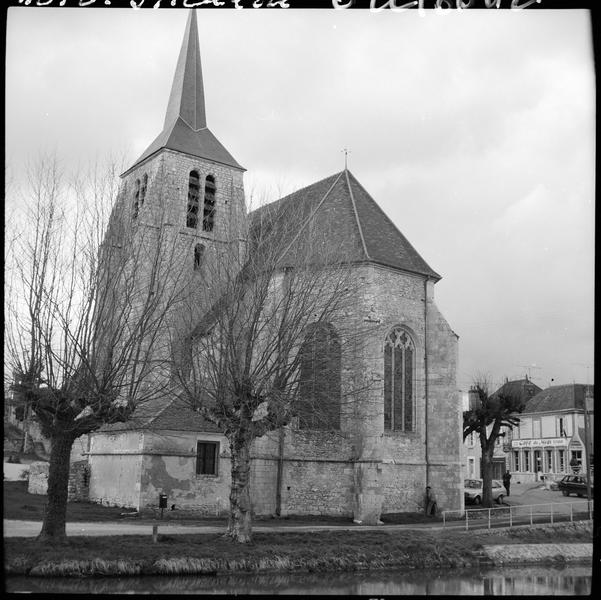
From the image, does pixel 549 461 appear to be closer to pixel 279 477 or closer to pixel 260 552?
pixel 279 477

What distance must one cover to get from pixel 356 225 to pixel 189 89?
43.3 feet

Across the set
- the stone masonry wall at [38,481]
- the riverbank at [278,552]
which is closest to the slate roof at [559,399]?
the riverbank at [278,552]

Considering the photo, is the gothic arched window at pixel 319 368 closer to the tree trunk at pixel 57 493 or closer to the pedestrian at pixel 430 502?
the pedestrian at pixel 430 502

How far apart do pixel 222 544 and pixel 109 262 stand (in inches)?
254

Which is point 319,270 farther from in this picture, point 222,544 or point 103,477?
point 103,477

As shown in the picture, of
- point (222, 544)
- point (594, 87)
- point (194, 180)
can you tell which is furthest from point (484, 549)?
point (194, 180)

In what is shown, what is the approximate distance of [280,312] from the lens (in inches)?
711

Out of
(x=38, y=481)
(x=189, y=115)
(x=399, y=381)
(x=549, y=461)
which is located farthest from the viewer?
(x=549, y=461)

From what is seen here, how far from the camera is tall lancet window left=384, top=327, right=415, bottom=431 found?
80.9ft

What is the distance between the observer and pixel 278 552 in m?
14.4

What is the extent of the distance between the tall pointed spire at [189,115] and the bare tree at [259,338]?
46.1ft

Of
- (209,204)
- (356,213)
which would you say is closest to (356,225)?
(356,213)

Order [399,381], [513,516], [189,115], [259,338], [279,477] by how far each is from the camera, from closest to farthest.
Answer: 1. [259,338]
2. [513,516]
3. [279,477]
4. [399,381]
5. [189,115]

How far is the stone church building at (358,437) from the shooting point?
23078 mm
